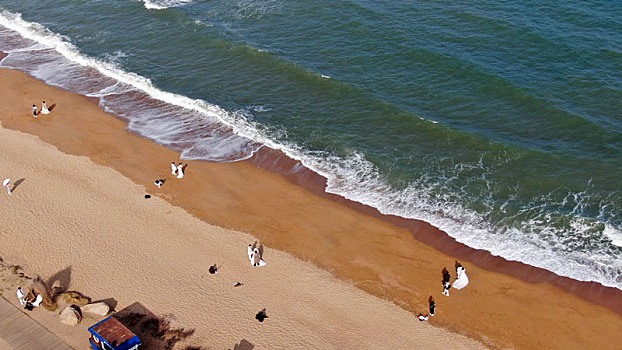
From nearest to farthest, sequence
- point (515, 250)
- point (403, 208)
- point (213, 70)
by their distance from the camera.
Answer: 1. point (515, 250)
2. point (403, 208)
3. point (213, 70)

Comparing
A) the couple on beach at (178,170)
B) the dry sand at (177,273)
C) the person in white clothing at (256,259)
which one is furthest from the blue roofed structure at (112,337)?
the couple on beach at (178,170)

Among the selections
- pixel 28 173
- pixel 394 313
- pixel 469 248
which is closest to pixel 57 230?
pixel 28 173

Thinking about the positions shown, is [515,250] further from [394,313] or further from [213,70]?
[213,70]

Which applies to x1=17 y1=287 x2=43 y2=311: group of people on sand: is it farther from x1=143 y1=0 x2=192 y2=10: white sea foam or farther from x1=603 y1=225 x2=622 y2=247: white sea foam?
x1=143 y1=0 x2=192 y2=10: white sea foam

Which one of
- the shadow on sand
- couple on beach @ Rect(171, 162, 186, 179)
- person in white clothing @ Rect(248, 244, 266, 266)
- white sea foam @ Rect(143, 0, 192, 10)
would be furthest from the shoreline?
white sea foam @ Rect(143, 0, 192, 10)

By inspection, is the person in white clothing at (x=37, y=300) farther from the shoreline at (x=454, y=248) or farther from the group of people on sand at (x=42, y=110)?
the group of people on sand at (x=42, y=110)

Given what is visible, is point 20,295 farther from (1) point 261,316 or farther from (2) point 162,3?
(2) point 162,3
